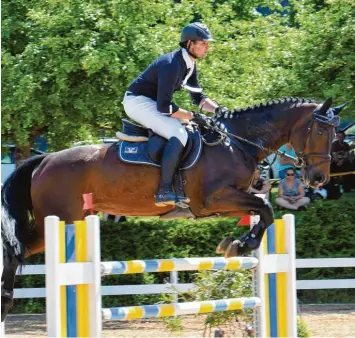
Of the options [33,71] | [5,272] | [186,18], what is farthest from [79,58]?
[5,272]

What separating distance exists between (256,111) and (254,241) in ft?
4.91

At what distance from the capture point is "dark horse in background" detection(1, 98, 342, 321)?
7.79m

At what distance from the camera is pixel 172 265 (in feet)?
20.6

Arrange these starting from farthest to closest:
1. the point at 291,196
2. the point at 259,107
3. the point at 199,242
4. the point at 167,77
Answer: the point at 291,196 < the point at 199,242 < the point at 259,107 < the point at 167,77

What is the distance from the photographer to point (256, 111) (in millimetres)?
8156

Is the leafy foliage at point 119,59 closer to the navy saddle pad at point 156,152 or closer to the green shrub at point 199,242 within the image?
the green shrub at point 199,242

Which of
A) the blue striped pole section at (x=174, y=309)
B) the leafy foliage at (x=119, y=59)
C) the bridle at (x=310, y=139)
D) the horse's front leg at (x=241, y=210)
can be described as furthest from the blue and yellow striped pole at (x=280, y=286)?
the leafy foliage at (x=119, y=59)

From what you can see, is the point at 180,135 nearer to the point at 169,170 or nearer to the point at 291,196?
the point at 169,170

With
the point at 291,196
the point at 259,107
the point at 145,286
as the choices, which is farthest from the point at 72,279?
the point at 291,196

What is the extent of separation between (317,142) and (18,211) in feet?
8.63

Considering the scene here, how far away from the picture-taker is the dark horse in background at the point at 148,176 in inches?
307

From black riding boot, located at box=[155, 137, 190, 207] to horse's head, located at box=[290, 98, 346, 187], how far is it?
1.11 metres

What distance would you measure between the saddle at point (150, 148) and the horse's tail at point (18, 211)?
0.82 metres

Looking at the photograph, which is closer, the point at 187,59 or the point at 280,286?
the point at 280,286
